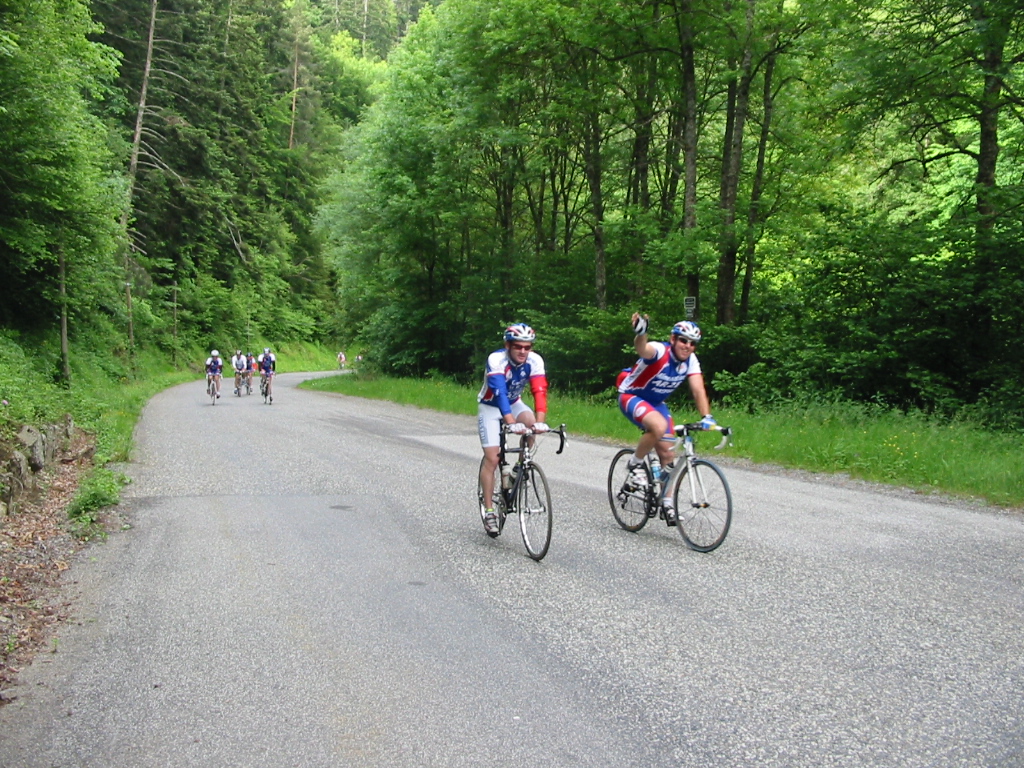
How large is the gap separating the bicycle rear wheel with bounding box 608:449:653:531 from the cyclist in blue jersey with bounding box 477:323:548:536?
1.22m

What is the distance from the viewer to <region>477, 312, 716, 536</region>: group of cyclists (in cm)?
700

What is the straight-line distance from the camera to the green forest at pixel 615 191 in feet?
51.5

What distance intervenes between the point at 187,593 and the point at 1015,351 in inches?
580

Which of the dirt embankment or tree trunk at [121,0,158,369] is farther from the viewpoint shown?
tree trunk at [121,0,158,369]

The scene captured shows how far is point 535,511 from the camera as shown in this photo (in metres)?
6.82

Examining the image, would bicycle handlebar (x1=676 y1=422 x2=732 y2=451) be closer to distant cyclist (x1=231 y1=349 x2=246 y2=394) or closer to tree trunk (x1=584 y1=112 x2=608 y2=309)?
tree trunk (x1=584 y1=112 x2=608 y2=309)

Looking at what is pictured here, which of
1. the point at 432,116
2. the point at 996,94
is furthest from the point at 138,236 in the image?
the point at 996,94

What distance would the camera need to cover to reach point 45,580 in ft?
20.0

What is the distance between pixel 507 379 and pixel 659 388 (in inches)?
55.4

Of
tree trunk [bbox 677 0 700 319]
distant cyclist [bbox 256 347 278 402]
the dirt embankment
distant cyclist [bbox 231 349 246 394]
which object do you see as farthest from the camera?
distant cyclist [bbox 231 349 246 394]

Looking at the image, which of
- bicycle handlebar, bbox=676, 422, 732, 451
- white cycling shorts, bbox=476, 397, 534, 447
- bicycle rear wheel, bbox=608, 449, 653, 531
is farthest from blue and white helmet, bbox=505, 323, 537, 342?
bicycle rear wheel, bbox=608, 449, 653, 531

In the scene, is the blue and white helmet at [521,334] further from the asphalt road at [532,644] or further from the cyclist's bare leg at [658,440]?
the asphalt road at [532,644]

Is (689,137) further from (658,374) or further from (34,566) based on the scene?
(34,566)

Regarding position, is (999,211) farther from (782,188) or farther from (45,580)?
(45,580)
